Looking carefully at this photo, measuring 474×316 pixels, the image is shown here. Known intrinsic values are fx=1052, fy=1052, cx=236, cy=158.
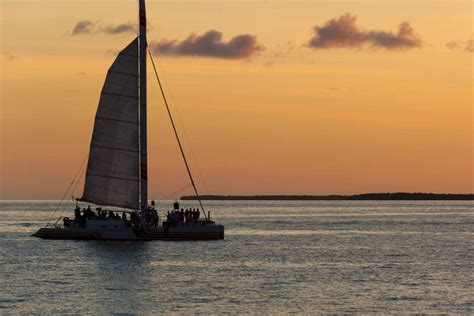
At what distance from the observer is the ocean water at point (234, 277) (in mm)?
48094

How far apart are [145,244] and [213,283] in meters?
22.8

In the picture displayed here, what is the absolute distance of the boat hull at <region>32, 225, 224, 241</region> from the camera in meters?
77.8

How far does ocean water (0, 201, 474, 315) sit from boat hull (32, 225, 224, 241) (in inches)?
31.1

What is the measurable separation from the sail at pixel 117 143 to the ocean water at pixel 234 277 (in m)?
3.85

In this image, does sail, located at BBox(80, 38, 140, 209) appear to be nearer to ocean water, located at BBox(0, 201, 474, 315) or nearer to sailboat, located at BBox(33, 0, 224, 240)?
sailboat, located at BBox(33, 0, 224, 240)

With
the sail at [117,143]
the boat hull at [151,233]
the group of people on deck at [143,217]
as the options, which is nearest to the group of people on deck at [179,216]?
the group of people on deck at [143,217]

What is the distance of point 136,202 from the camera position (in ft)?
261

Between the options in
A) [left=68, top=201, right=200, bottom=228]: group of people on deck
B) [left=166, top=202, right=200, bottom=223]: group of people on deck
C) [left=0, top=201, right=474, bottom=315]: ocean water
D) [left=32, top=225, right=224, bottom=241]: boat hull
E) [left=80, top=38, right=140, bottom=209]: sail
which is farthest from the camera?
[left=166, top=202, right=200, bottom=223]: group of people on deck

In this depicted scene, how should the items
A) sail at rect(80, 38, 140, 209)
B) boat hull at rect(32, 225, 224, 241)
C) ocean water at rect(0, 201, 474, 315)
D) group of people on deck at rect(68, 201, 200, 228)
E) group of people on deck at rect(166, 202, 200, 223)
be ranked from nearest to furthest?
ocean water at rect(0, 201, 474, 315) → boat hull at rect(32, 225, 224, 241) → group of people on deck at rect(68, 201, 200, 228) → sail at rect(80, 38, 140, 209) → group of people on deck at rect(166, 202, 200, 223)

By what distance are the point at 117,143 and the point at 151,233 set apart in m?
7.26

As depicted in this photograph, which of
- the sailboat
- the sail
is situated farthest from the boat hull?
the sail

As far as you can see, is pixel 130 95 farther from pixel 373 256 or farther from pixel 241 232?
pixel 241 232

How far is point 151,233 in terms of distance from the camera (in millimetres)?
78000

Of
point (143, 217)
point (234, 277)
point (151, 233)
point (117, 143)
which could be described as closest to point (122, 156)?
point (117, 143)
